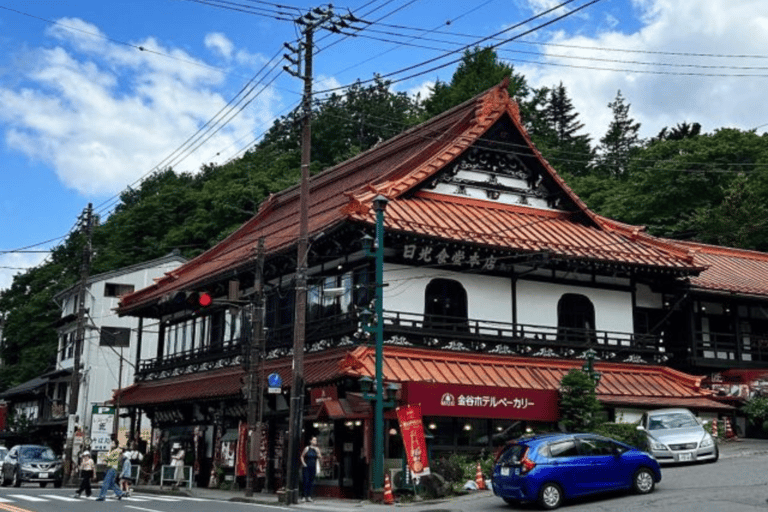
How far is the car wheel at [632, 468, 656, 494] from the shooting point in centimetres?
2025

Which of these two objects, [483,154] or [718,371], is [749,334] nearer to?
[718,371]

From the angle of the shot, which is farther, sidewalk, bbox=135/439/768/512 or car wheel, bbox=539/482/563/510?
sidewalk, bbox=135/439/768/512

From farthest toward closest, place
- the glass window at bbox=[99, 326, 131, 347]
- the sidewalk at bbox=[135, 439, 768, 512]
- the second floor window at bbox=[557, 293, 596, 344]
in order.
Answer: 1. the glass window at bbox=[99, 326, 131, 347]
2. the second floor window at bbox=[557, 293, 596, 344]
3. the sidewalk at bbox=[135, 439, 768, 512]

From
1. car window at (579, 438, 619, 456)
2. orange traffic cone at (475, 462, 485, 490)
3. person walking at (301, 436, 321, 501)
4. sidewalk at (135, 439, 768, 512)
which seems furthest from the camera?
person walking at (301, 436, 321, 501)

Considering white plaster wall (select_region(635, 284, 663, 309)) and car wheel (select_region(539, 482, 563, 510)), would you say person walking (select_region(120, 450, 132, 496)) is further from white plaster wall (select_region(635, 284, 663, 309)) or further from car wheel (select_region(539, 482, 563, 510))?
white plaster wall (select_region(635, 284, 663, 309))

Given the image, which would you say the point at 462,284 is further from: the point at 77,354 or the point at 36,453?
the point at 36,453

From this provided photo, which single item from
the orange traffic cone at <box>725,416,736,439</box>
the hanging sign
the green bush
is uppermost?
the hanging sign

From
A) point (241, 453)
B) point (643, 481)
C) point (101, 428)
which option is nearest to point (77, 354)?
point (101, 428)

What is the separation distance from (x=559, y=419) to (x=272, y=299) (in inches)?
496

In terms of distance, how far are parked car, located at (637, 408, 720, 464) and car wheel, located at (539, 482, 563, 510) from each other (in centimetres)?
681

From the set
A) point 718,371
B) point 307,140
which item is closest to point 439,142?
point 307,140

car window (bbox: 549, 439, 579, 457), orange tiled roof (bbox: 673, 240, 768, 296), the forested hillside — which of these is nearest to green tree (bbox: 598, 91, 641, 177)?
the forested hillside

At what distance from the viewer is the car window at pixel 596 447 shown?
66.1 feet

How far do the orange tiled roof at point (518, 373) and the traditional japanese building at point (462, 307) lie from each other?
7cm
